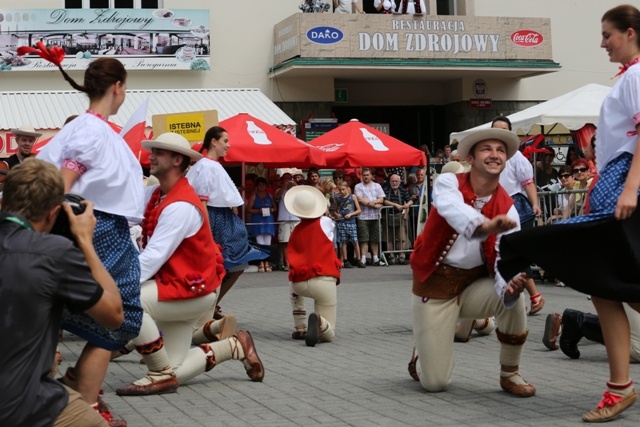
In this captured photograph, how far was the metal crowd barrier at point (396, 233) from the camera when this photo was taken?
2080 centimetres

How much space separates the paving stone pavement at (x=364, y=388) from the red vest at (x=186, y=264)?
0.66 meters

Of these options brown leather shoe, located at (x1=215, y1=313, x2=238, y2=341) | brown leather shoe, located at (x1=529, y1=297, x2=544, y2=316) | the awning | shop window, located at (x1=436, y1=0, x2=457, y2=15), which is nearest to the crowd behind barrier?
the awning

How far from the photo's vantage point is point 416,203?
2136 centimetres

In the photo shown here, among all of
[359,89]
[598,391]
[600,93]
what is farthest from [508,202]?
[359,89]

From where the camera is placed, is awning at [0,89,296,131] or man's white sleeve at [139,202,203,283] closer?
man's white sleeve at [139,202,203,283]

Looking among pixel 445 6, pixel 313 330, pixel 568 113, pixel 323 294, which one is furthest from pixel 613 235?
pixel 445 6

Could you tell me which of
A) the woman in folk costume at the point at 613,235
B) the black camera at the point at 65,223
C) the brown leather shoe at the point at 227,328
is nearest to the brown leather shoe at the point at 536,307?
the brown leather shoe at the point at 227,328

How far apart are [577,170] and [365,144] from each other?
593 centimetres

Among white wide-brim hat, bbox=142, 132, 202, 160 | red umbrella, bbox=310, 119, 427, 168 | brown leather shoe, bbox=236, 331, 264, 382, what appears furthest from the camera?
red umbrella, bbox=310, 119, 427, 168

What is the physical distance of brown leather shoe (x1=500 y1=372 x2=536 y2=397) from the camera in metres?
6.37

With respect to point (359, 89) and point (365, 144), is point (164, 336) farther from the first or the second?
point (359, 89)

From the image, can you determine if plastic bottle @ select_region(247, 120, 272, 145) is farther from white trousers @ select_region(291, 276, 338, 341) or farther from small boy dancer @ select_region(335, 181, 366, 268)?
white trousers @ select_region(291, 276, 338, 341)

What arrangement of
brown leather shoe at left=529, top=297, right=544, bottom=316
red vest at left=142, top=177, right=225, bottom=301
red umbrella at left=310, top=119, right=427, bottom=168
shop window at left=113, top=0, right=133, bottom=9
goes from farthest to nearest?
1. shop window at left=113, top=0, right=133, bottom=9
2. red umbrella at left=310, top=119, right=427, bottom=168
3. brown leather shoe at left=529, top=297, right=544, bottom=316
4. red vest at left=142, top=177, right=225, bottom=301

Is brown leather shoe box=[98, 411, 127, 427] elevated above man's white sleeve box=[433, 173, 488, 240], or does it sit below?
below
